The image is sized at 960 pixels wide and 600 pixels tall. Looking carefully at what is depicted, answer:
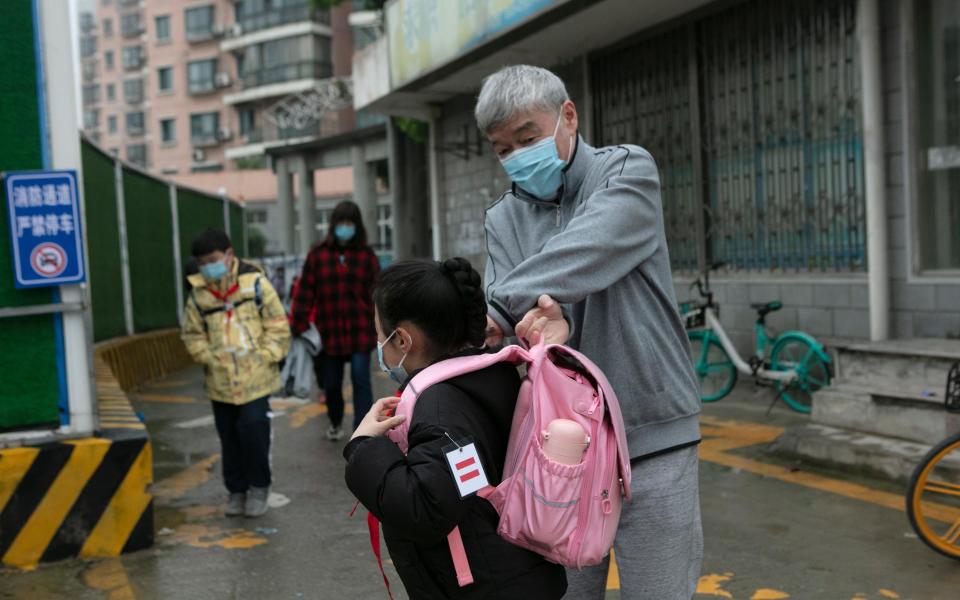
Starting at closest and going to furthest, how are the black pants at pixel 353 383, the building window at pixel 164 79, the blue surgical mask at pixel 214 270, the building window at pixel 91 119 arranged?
the blue surgical mask at pixel 214 270, the black pants at pixel 353 383, the building window at pixel 164 79, the building window at pixel 91 119

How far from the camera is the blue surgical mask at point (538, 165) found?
84.3 inches

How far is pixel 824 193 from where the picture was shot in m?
7.74

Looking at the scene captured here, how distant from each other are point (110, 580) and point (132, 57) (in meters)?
57.6

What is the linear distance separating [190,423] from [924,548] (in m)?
6.40

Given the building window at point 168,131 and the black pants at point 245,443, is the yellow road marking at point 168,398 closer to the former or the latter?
the black pants at point 245,443

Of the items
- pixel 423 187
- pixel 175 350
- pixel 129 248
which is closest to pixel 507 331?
pixel 129 248

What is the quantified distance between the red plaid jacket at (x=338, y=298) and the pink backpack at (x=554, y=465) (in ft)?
16.9

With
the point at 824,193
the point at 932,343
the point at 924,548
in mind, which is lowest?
the point at 924,548

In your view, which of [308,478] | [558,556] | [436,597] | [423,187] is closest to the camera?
[558,556]

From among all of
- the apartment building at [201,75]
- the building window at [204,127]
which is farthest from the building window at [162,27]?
the building window at [204,127]

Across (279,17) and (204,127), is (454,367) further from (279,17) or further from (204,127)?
(204,127)

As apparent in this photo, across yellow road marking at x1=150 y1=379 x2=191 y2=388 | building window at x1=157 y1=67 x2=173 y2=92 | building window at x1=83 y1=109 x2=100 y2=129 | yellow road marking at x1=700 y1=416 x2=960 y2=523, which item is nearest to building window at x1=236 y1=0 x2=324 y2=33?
building window at x1=157 y1=67 x2=173 y2=92

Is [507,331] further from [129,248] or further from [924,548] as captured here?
Result: [129,248]

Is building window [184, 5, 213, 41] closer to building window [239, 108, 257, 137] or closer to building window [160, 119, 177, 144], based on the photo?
building window [239, 108, 257, 137]
